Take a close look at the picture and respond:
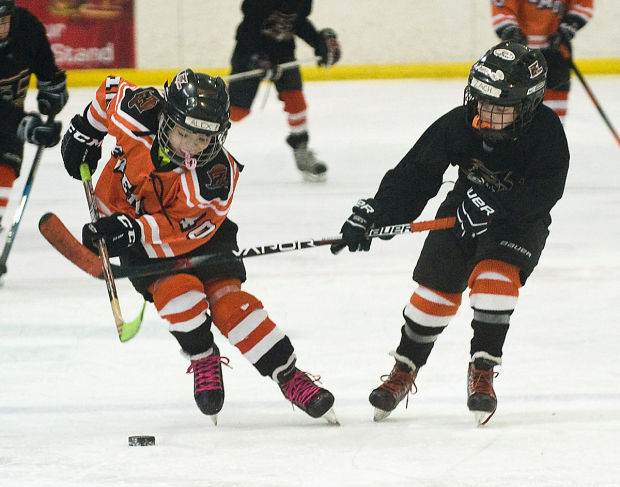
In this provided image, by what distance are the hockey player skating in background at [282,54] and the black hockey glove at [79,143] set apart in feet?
7.86

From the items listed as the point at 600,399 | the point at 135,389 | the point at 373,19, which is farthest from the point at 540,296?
the point at 373,19

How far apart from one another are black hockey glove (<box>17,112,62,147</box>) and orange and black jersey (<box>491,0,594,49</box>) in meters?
2.07

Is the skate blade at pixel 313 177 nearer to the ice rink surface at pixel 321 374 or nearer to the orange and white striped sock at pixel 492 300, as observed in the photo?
the ice rink surface at pixel 321 374

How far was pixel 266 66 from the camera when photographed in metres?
5.09

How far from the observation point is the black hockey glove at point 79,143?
270 centimetres

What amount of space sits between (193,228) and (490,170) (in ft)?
2.11

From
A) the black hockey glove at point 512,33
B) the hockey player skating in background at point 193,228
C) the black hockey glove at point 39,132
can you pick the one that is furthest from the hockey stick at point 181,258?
the black hockey glove at point 512,33

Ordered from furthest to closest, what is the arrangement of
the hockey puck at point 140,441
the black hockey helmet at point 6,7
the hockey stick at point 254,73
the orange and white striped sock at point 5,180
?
1. the hockey stick at point 254,73
2. the orange and white striped sock at point 5,180
3. the black hockey helmet at point 6,7
4. the hockey puck at point 140,441

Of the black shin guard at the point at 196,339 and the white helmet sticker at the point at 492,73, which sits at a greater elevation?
the white helmet sticker at the point at 492,73

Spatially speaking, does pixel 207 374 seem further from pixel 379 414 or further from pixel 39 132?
pixel 39 132

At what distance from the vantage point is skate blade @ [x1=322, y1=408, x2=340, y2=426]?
7.91ft

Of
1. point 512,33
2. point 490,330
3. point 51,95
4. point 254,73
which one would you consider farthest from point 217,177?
point 254,73

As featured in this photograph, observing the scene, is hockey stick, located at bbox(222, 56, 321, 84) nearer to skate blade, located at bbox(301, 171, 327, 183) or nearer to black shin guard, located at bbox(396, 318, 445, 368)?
skate blade, located at bbox(301, 171, 327, 183)

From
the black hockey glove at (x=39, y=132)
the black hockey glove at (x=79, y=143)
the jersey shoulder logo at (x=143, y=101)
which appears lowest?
the black hockey glove at (x=39, y=132)
